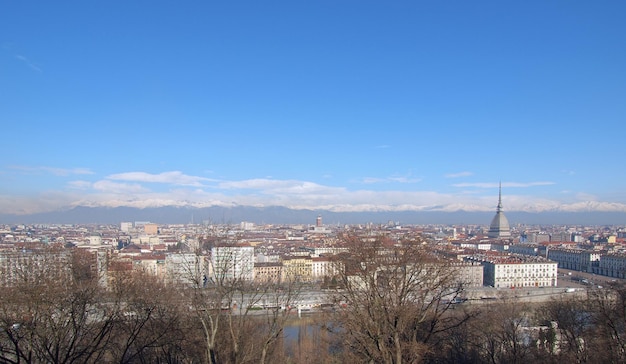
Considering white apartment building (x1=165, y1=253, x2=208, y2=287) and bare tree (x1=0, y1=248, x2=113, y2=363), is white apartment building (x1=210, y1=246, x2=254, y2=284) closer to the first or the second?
white apartment building (x1=165, y1=253, x2=208, y2=287)

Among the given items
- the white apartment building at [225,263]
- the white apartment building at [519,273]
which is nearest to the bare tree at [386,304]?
the white apartment building at [225,263]

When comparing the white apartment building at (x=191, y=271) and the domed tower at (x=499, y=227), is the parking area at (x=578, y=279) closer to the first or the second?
the white apartment building at (x=191, y=271)

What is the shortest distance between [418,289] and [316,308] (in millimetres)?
10725

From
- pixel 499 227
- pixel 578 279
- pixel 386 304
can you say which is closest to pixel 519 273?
pixel 578 279

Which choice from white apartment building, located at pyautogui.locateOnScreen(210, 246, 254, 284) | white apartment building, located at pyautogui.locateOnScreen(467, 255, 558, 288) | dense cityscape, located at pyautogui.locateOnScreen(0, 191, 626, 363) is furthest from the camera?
white apartment building, located at pyautogui.locateOnScreen(467, 255, 558, 288)

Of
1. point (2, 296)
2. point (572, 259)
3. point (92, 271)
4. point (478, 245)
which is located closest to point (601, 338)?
point (2, 296)

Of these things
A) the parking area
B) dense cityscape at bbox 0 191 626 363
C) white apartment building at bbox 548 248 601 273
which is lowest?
the parking area

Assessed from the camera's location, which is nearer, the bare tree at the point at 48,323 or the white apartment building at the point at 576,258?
the bare tree at the point at 48,323

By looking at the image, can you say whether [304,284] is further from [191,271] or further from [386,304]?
[386,304]

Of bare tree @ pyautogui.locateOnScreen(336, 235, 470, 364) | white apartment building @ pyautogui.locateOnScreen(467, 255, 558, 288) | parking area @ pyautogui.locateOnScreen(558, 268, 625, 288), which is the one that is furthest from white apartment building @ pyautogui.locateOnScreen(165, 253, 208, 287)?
parking area @ pyautogui.locateOnScreen(558, 268, 625, 288)

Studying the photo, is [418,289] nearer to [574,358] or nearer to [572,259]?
[574,358]

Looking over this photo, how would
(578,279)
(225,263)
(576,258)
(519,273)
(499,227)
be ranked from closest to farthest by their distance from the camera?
(225,263)
(519,273)
(578,279)
(576,258)
(499,227)

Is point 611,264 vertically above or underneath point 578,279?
above

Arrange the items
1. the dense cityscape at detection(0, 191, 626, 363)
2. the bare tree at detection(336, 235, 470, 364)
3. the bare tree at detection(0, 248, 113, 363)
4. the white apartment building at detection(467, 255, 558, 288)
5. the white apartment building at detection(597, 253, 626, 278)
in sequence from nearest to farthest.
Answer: the bare tree at detection(0, 248, 113, 363)
the bare tree at detection(336, 235, 470, 364)
the dense cityscape at detection(0, 191, 626, 363)
the white apartment building at detection(467, 255, 558, 288)
the white apartment building at detection(597, 253, 626, 278)
